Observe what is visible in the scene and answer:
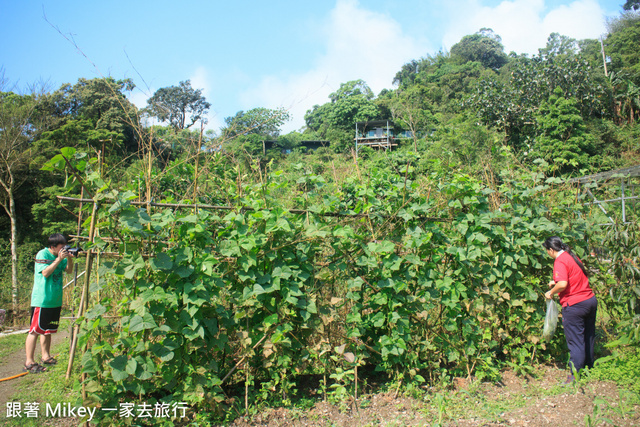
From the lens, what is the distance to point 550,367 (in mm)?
3791

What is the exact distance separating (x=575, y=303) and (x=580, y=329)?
24 centimetres

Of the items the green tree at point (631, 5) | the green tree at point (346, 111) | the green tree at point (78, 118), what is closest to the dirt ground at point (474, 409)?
the green tree at point (78, 118)

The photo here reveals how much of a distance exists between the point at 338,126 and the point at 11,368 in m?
32.6

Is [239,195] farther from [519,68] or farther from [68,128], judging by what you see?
[519,68]

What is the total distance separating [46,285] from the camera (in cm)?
387

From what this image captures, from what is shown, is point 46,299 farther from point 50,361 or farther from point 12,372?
point 12,372

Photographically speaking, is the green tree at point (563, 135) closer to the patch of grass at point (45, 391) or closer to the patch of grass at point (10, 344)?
the patch of grass at point (45, 391)

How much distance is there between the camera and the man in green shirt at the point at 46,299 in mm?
3795

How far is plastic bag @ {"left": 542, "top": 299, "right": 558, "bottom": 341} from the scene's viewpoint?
342 cm

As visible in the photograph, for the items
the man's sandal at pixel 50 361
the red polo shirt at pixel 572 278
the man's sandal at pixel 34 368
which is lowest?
the man's sandal at pixel 34 368

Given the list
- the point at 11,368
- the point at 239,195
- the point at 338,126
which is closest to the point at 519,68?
the point at 338,126

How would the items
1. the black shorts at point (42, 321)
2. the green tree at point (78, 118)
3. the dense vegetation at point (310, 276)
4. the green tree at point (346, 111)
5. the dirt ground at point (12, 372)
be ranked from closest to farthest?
the dense vegetation at point (310, 276) < the dirt ground at point (12, 372) < the black shorts at point (42, 321) < the green tree at point (78, 118) < the green tree at point (346, 111)

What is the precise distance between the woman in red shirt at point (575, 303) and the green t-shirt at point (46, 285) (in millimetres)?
4893

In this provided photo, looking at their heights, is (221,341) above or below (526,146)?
below
